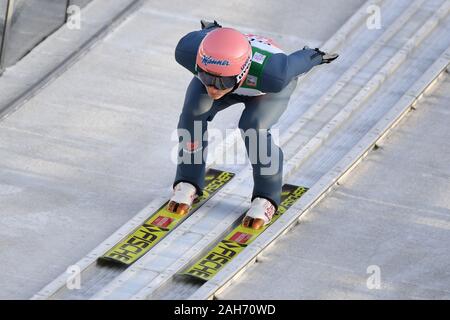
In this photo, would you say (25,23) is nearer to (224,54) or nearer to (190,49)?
(190,49)

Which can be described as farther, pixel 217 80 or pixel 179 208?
pixel 179 208

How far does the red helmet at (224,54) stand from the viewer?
494 inches

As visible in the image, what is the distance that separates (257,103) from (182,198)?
101 centimetres

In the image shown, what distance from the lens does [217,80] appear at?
1267 centimetres

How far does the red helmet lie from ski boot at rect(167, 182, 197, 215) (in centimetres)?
123

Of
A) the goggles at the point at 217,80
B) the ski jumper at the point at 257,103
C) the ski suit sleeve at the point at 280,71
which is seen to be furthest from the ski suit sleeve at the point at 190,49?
the ski suit sleeve at the point at 280,71

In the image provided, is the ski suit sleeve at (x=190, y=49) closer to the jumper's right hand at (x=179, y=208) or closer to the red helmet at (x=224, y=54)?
the red helmet at (x=224, y=54)

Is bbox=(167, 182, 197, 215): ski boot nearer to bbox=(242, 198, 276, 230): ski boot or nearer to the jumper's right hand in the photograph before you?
the jumper's right hand

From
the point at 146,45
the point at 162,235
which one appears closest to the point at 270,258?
the point at 162,235

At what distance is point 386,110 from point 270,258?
2794mm

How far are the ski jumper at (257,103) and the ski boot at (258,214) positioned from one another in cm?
→ 5

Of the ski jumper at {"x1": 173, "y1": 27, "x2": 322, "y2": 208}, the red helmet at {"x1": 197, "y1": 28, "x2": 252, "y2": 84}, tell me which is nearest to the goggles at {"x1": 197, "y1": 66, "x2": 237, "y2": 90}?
the red helmet at {"x1": 197, "y1": 28, "x2": 252, "y2": 84}

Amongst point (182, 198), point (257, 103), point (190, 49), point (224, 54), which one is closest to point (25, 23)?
point (182, 198)
